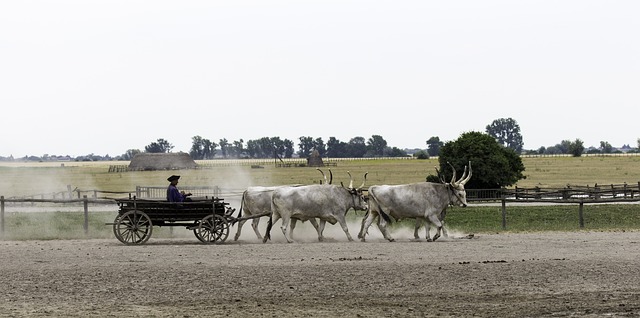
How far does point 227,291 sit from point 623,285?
6.36 metres

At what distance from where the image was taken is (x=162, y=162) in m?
133

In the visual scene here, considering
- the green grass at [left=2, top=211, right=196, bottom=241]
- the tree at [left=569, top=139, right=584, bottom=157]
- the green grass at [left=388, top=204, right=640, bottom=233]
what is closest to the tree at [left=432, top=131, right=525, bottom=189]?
the green grass at [left=388, top=204, right=640, bottom=233]

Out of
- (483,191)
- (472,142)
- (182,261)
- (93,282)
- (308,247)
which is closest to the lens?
(93,282)

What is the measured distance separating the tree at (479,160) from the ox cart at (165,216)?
32.9m

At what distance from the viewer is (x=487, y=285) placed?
52.9 feet

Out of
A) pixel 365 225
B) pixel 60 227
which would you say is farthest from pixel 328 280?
pixel 60 227

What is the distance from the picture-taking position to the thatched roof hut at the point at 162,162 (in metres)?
132

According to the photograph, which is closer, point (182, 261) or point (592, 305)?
point (592, 305)

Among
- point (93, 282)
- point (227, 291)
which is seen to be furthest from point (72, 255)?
point (227, 291)

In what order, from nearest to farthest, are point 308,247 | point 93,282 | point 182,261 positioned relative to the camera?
point 93,282, point 182,261, point 308,247

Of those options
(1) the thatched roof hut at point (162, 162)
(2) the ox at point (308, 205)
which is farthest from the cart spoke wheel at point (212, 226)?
(1) the thatched roof hut at point (162, 162)

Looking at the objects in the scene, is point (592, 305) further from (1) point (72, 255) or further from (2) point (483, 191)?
(2) point (483, 191)

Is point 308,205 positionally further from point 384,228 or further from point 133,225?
point 133,225

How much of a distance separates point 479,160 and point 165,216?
35.1m
